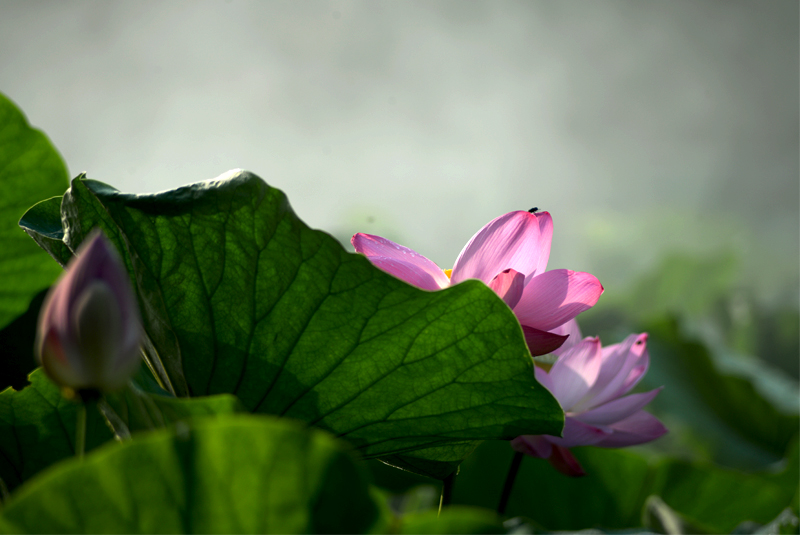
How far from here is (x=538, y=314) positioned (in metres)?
0.29

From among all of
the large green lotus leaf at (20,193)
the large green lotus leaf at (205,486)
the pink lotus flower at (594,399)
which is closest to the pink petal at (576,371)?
the pink lotus flower at (594,399)

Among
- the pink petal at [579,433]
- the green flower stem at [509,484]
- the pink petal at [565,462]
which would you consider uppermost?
the pink petal at [579,433]

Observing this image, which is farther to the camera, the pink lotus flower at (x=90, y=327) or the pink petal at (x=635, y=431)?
the pink petal at (x=635, y=431)

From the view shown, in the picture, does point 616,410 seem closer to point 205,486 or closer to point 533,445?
point 533,445

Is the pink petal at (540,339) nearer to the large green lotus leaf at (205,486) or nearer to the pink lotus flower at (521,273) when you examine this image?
the pink lotus flower at (521,273)

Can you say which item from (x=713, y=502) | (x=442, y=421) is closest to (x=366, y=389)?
(x=442, y=421)

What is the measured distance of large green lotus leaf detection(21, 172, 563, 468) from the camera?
245mm

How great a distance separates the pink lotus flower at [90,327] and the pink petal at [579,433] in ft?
0.77

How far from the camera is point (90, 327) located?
15 cm

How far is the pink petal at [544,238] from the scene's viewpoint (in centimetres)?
30

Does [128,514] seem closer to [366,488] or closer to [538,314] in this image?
[366,488]

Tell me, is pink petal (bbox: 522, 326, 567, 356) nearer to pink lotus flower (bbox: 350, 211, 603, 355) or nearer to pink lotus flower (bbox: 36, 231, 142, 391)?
pink lotus flower (bbox: 350, 211, 603, 355)

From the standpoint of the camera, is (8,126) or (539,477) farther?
(539,477)

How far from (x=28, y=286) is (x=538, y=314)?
1.18 ft
